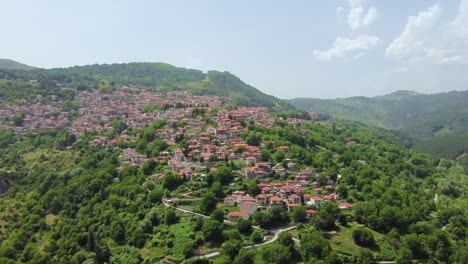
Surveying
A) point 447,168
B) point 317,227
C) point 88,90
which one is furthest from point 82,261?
point 88,90

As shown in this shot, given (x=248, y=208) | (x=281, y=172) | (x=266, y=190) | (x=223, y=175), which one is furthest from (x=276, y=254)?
(x=281, y=172)

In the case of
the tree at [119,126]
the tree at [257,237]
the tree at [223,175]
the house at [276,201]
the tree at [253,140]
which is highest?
the tree at [253,140]

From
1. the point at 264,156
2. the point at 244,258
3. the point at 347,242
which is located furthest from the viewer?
the point at 264,156

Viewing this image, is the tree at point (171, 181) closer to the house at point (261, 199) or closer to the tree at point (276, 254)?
the house at point (261, 199)

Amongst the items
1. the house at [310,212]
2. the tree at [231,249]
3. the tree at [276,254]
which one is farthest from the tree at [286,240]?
the house at [310,212]

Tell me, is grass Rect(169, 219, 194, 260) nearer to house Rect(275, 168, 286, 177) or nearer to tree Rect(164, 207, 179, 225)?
tree Rect(164, 207, 179, 225)

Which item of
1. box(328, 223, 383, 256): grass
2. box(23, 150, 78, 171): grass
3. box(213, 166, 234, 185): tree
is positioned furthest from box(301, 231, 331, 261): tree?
box(23, 150, 78, 171): grass

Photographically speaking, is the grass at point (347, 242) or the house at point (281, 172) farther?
the house at point (281, 172)

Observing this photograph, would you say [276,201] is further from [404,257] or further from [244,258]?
[404,257]
